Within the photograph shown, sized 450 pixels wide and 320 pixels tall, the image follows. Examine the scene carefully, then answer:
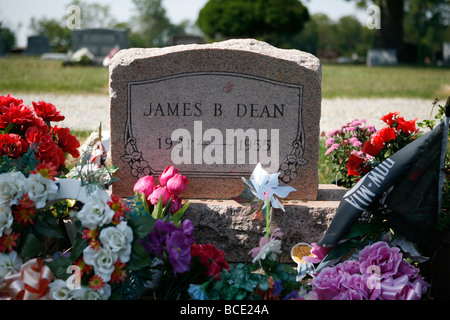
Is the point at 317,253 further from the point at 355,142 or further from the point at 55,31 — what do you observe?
the point at 55,31

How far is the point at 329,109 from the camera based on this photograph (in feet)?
29.2

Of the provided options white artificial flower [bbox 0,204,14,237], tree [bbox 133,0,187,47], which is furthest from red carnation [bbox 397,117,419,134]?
tree [bbox 133,0,187,47]

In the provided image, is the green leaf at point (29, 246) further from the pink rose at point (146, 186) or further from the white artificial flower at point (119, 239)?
the pink rose at point (146, 186)

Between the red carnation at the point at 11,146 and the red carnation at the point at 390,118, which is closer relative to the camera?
the red carnation at the point at 11,146

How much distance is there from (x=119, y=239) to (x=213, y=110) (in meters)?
1.26

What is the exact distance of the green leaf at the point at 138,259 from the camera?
2160mm

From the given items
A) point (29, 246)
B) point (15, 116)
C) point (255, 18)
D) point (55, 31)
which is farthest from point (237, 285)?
point (55, 31)

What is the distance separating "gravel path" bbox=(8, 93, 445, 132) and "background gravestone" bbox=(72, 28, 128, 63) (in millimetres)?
10914

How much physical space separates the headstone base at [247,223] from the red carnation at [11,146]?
39.9 inches

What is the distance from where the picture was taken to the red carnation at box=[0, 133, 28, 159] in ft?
8.71

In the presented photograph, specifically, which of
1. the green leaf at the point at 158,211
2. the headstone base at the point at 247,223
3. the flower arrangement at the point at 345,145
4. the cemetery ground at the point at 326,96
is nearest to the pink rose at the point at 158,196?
the green leaf at the point at 158,211

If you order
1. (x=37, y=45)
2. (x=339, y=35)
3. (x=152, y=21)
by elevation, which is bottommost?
(x=37, y=45)

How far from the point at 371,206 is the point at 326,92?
871 centimetres
